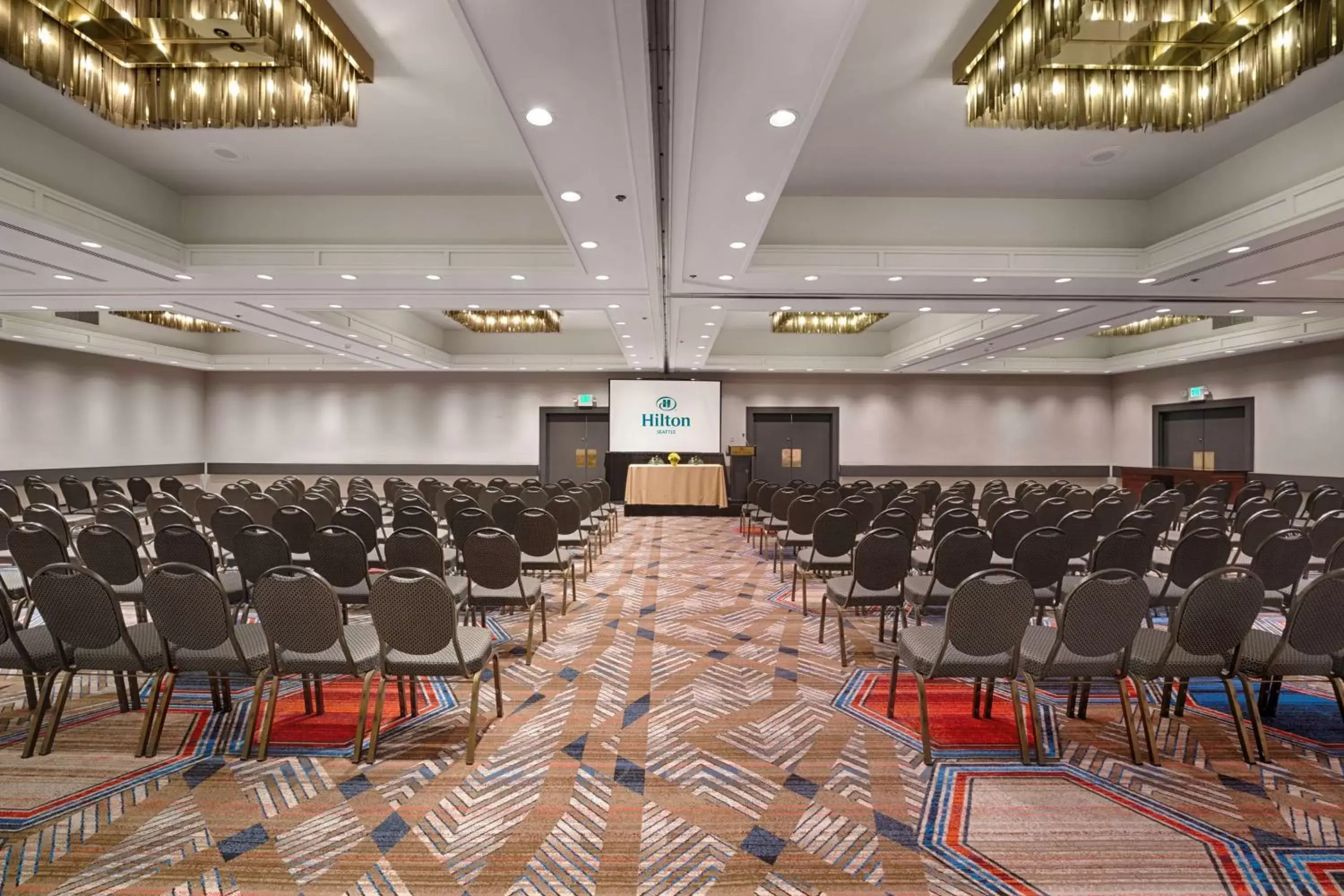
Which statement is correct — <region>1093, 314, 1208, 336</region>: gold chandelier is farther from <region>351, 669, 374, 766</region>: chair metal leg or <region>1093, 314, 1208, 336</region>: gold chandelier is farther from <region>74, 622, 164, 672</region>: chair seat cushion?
<region>74, 622, 164, 672</region>: chair seat cushion

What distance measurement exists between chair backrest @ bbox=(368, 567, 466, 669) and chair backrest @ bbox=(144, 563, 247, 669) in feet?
2.27

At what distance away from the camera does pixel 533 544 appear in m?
5.94

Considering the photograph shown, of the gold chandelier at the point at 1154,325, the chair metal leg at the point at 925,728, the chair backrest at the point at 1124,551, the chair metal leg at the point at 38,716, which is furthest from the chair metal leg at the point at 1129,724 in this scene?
the gold chandelier at the point at 1154,325

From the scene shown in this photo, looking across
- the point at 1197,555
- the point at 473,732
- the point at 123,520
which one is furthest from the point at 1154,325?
the point at 123,520

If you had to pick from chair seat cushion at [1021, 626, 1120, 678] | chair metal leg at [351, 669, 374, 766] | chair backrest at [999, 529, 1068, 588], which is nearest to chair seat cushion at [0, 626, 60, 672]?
chair metal leg at [351, 669, 374, 766]

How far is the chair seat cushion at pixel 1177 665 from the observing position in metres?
3.19

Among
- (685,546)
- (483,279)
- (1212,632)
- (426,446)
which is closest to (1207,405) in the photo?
(685,546)

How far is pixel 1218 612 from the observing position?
3.12 metres

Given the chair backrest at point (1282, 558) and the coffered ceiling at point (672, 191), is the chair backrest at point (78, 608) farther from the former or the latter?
the chair backrest at point (1282, 558)

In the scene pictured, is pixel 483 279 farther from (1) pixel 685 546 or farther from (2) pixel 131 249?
(1) pixel 685 546

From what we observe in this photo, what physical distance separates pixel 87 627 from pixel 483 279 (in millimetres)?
5030

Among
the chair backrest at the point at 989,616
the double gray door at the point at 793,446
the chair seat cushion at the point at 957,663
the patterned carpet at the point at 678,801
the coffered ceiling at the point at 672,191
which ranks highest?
the coffered ceiling at the point at 672,191

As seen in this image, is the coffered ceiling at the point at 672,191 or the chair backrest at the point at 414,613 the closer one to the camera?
the chair backrest at the point at 414,613

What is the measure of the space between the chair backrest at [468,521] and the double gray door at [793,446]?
1201 centimetres
